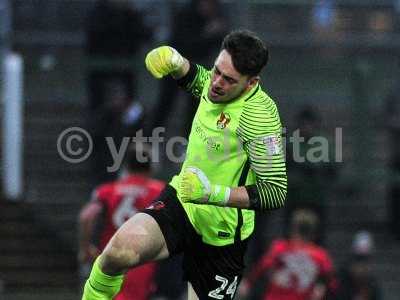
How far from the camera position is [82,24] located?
1419cm

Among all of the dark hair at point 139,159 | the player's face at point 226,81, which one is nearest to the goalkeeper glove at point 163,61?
the player's face at point 226,81

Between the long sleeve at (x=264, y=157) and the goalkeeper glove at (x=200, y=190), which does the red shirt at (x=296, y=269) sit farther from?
the goalkeeper glove at (x=200, y=190)

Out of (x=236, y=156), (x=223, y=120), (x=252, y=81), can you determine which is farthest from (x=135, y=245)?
(x=252, y=81)

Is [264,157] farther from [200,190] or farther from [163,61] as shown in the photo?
[163,61]

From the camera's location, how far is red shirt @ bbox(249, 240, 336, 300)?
12.0 meters

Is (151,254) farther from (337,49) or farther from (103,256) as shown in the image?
(337,49)

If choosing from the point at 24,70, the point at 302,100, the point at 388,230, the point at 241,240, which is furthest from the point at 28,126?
the point at 241,240

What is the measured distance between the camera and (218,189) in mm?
7586

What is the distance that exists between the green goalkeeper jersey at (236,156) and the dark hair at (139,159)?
2.34m

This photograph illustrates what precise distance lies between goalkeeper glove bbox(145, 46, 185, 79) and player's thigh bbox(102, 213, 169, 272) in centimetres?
109

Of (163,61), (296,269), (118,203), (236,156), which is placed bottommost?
(296,269)

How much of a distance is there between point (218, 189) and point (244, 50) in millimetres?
989

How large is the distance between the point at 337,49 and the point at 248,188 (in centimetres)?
750

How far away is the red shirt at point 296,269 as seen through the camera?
12023 millimetres
